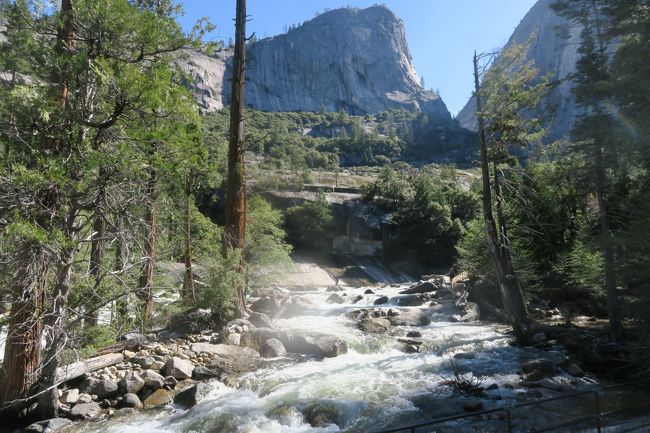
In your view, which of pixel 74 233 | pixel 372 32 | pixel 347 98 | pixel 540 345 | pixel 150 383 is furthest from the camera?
pixel 372 32

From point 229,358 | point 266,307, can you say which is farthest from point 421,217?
point 229,358

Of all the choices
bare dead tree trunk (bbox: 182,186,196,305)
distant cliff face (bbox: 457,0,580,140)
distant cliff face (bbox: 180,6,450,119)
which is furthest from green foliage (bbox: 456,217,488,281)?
distant cliff face (bbox: 180,6,450,119)

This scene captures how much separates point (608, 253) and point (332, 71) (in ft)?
588

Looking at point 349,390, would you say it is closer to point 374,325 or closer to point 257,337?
point 257,337

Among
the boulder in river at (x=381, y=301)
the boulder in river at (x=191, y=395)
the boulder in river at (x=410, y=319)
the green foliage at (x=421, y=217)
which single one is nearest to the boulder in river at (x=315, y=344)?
the boulder in river at (x=191, y=395)

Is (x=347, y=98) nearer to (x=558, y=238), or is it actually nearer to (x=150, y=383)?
(x=558, y=238)


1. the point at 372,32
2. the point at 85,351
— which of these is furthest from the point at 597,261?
the point at 372,32

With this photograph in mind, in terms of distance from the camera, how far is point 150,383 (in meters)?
9.14

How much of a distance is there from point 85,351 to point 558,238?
27.6 m

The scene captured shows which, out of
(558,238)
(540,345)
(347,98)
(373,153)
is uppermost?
(347,98)

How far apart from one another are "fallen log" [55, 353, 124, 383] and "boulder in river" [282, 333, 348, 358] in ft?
16.5

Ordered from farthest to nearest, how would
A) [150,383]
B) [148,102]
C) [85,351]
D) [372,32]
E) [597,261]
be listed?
[372,32] → [597,261] → [150,383] → [85,351] → [148,102]

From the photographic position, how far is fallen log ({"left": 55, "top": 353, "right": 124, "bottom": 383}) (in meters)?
8.20

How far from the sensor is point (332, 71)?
589 feet
